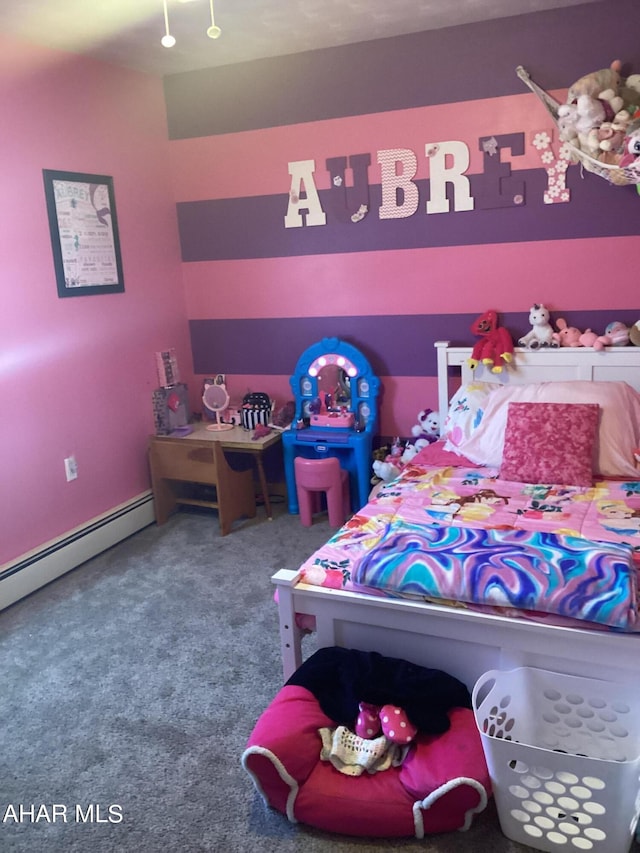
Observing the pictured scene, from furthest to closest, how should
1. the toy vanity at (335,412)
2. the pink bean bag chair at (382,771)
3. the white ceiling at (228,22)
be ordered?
the toy vanity at (335,412)
the white ceiling at (228,22)
the pink bean bag chair at (382,771)

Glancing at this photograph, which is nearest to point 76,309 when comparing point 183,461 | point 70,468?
point 70,468

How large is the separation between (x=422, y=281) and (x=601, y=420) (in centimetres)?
115

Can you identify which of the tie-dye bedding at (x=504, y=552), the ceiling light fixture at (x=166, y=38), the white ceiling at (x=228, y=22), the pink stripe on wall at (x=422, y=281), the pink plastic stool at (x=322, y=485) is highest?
the white ceiling at (x=228, y=22)

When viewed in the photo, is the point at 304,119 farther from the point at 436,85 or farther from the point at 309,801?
the point at 309,801

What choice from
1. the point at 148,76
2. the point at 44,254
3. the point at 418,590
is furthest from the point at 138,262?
the point at 418,590

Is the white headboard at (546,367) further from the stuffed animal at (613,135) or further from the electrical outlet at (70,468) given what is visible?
the electrical outlet at (70,468)

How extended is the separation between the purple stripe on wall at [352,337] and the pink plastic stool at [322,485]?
592 millimetres

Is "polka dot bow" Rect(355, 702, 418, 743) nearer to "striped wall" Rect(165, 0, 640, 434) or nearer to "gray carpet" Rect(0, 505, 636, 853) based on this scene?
"gray carpet" Rect(0, 505, 636, 853)

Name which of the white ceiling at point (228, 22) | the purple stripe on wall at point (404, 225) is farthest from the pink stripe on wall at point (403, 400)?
the white ceiling at point (228, 22)

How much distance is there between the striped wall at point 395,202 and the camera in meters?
3.11

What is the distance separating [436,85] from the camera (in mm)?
3258

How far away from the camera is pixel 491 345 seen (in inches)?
129

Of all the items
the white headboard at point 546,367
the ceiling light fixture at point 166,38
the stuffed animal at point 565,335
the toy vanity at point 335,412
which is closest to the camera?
the ceiling light fixture at point 166,38

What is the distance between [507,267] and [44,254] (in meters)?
2.11
